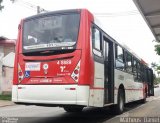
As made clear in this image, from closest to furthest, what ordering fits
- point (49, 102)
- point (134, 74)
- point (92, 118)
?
point (49, 102), point (92, 118), point (134, 74)

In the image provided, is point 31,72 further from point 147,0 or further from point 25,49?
point 147,0

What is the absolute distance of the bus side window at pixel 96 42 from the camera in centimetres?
1057

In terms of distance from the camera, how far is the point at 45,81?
10000mm

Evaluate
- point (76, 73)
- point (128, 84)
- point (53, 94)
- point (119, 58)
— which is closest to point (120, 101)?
point (119, 58)

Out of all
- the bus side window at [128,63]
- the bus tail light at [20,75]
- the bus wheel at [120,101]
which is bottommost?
the bus wheel at [120,101]

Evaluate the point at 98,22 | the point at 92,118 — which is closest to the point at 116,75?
the point at 92,118

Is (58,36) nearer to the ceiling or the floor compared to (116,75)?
nearer to the ceiling

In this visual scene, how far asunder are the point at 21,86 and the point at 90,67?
6.91ft

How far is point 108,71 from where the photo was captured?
12227 mm

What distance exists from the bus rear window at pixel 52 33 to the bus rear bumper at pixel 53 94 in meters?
1.12

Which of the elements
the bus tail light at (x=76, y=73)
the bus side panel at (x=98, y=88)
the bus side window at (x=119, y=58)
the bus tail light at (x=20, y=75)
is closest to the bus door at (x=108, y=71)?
the bus side panel at (x=98, y=88)

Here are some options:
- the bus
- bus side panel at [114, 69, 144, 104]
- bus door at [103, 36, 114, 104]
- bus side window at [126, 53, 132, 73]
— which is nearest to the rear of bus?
the bus

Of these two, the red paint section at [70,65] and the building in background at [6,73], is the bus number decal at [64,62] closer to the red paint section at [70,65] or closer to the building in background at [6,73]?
the red paint section at [70,65]

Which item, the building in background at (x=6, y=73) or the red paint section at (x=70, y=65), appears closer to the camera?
the red paint section at (x=70, y=65)
